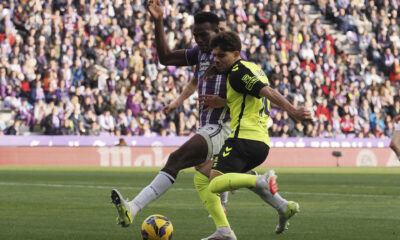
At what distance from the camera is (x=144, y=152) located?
2975 cm

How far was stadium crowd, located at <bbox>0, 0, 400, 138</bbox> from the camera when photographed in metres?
28.3

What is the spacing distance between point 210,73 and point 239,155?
46.8 inches

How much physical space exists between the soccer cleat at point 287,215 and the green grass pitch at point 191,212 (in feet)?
0.28

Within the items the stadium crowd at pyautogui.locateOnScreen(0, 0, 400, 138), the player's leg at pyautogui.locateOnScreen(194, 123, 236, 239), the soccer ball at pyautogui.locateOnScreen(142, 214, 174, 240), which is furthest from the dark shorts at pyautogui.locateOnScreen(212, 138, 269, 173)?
the stadium crowd at pyautogui.locateOnScreen(0, 0, 400, 138)

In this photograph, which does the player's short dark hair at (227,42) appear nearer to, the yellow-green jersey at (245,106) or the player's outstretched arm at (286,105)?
the yellow-green jersey at (245,106)

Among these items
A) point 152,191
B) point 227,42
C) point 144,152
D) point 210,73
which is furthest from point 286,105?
point 144,152

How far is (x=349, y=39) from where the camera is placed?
3838 cm

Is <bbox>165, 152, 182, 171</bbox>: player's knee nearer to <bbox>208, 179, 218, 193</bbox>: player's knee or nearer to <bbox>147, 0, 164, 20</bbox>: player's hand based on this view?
<bbox>208, 179, 218, 193</bbox>: player's knee

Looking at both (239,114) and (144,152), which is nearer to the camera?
(239,114)

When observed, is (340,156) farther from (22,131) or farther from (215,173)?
(215,173)

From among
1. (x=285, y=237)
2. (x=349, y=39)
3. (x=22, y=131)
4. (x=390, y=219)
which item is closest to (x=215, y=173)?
(x=285, y=237)

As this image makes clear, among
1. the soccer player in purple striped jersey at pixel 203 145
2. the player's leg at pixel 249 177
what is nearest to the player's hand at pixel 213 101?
the soccer player in purple striped jersey at pixel 203 145

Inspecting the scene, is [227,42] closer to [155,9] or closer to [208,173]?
[208,173]

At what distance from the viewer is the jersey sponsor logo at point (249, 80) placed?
7.75 metres
